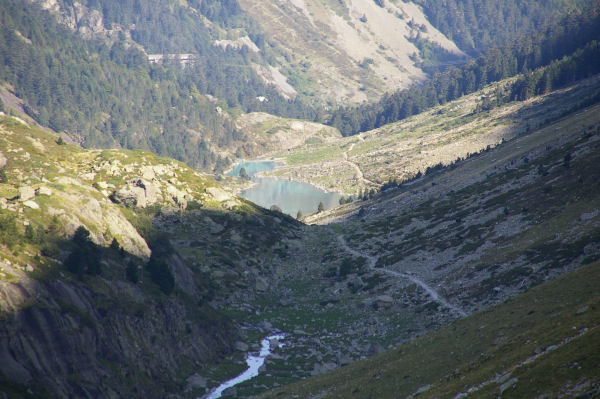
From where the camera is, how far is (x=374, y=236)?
123m

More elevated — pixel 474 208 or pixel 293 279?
pixel 474 208

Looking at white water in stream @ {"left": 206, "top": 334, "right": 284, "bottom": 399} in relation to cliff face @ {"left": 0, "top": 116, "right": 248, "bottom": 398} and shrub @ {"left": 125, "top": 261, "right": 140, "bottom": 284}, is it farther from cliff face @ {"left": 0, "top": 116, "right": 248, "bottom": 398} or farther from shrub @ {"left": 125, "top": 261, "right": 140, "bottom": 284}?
shrub @ {"left": 125, "top": 261, "right": 140, "bottom": 284}

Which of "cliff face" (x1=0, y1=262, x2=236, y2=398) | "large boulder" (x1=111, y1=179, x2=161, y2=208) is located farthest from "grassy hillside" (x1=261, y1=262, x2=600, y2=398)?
"large boulder" (x1=111, y1=179, x2=161, y2=208)

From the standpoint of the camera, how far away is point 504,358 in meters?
34.1

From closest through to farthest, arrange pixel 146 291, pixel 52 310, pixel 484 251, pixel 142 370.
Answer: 1. pixel 52 310
2. pixel 142 370
3. pixel 146 291
4. pixel 484 251

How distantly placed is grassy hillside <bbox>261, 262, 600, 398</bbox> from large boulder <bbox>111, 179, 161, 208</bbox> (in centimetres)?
5922

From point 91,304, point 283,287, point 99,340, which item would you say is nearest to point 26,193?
point 91,304

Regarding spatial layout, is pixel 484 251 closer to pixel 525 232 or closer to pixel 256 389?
pixel 525 232

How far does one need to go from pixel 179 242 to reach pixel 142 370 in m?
46.9

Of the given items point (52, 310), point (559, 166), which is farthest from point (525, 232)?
point (52, 310)

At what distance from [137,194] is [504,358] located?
81.1 m

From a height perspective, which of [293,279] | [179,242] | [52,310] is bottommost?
Answer: [293,279]

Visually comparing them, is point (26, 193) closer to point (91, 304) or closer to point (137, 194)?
point (91, 304)

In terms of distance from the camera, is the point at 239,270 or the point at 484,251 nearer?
the point at 484,251
